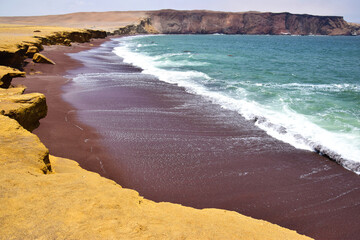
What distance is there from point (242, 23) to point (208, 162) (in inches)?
6263

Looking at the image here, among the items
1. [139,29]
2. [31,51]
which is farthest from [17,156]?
[139,29]

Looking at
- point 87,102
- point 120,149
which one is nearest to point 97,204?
point 120,149

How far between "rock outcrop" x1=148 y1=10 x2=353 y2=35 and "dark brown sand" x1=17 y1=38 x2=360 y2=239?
143 m

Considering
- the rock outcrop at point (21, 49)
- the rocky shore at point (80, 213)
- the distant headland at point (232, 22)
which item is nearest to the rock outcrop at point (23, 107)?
the rocky shore at point (80, 213)

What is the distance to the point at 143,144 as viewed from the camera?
23.8ft

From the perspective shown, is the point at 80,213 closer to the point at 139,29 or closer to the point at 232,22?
the point at 139,29

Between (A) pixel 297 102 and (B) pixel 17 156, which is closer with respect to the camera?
(B) pixel 17 156

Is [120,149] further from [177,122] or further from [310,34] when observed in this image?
[310,34]

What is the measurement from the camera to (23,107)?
5992mm

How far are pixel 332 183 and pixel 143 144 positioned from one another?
469cm

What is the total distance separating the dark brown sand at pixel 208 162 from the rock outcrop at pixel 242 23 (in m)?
143

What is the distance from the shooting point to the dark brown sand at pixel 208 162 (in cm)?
497

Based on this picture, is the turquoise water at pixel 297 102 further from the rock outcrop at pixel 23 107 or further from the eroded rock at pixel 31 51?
the eroded rock at pixel 31 51

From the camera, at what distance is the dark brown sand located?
4.97 meters
